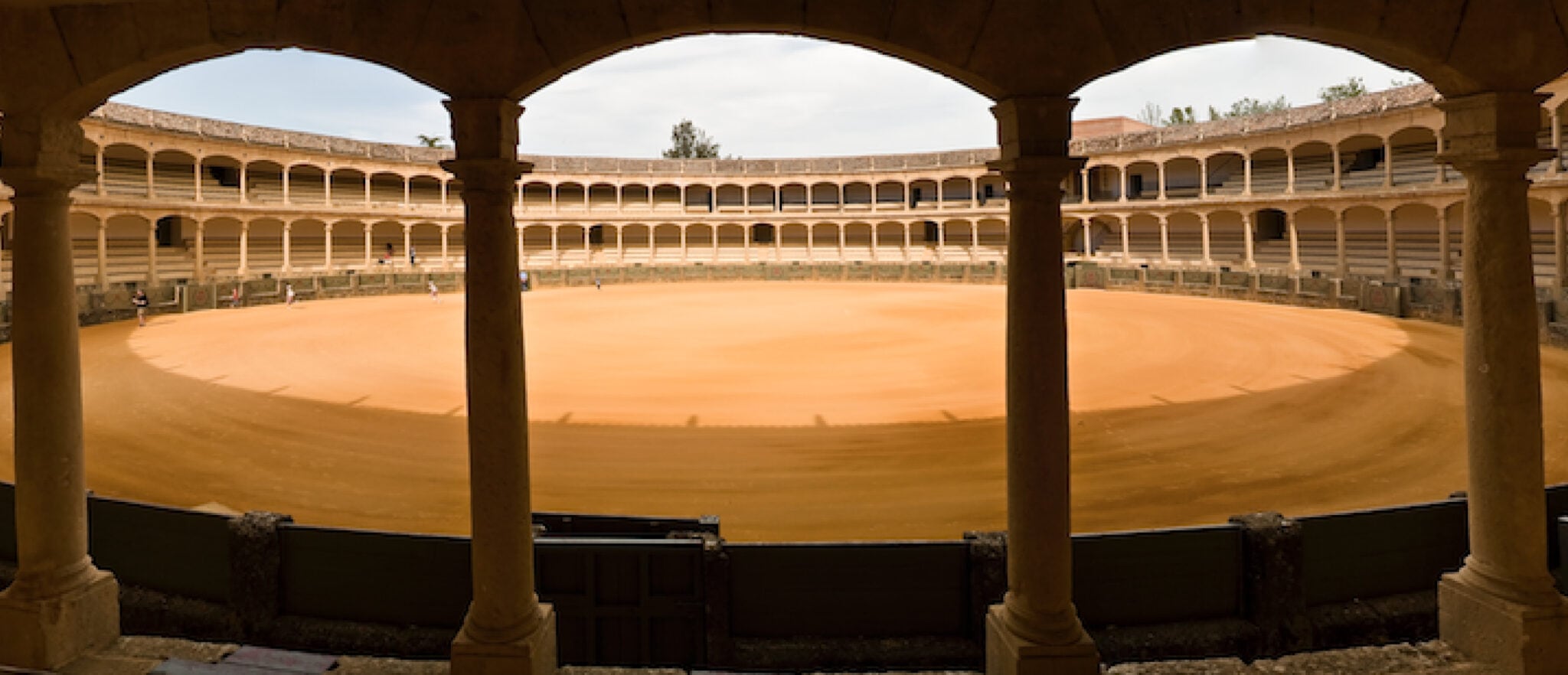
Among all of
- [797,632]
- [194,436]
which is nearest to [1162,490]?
[797,632]

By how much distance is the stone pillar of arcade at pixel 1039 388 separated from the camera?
404 centimetres

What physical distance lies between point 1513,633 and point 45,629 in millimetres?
7863

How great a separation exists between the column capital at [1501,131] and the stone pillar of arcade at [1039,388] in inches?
81.2

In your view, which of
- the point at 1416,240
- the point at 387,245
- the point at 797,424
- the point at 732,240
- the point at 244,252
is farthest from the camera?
the point at 732,240

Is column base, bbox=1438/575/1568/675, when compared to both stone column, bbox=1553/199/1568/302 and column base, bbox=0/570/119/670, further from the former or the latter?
stone column, bbox=1553/199/1568/302

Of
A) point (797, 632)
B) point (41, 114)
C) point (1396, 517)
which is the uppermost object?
point (41, 114)

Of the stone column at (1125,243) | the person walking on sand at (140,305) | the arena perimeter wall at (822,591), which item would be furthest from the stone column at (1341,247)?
the person walking on sand at (140,305)

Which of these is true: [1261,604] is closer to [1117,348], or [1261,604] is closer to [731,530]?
[731,530]

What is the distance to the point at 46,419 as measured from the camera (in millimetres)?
4664

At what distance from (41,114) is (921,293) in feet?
99.1

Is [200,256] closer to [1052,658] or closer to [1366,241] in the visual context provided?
[1052,658]

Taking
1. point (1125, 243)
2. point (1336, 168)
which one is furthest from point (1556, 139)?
point (1125, 243)

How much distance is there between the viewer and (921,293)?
109 feet

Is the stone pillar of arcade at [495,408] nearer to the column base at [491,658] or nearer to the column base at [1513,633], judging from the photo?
the column base at [491,658]
